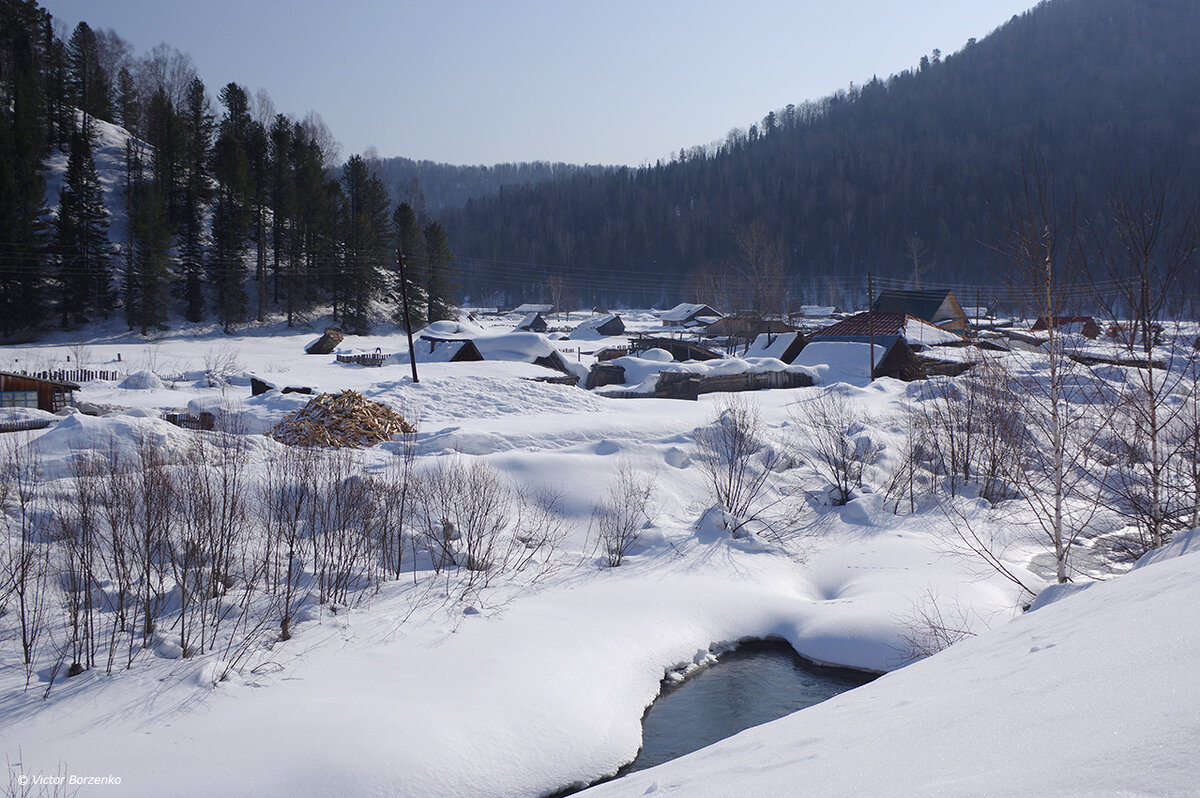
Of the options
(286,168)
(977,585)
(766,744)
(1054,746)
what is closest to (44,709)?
(766,744)

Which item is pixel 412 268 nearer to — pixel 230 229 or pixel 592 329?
pixel 230 229

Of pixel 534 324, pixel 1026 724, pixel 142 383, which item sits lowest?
pixel 142 383

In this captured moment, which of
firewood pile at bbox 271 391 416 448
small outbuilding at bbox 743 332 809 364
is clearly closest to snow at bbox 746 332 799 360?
small outbuilding at bbox 743 332 809 364

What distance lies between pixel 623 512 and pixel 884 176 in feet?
417

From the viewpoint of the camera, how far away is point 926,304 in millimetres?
59938

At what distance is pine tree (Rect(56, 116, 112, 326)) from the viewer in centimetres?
4859

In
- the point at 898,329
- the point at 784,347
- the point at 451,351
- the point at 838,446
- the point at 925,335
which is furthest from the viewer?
the point at 784,347

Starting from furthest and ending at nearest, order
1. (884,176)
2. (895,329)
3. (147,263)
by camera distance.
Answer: (884,176) < (147,263) < (895,329)

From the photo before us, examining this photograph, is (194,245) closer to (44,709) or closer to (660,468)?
(660,468)

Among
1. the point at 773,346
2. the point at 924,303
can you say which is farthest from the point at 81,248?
the point at 924,303

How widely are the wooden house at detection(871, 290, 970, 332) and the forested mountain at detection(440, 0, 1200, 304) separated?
30.6m

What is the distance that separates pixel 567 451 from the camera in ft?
65.0

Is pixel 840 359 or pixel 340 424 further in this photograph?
pixel 840 359

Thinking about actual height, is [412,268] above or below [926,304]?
above
